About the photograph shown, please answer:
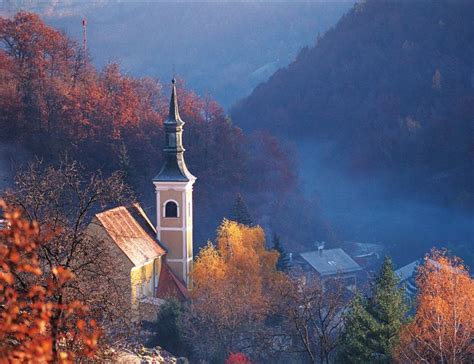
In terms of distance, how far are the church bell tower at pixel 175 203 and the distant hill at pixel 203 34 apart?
5963 centimetres

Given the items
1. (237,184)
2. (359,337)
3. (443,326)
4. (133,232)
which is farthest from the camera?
(237,184)

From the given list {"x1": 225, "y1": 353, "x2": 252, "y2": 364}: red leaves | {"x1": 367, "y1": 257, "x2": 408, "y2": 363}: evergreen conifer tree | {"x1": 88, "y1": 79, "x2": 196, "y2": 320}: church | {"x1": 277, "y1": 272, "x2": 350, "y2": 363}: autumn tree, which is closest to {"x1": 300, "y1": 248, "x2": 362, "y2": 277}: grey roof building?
{"x1": 88, "y1": 79, "x2": 196, "y2": 320}: church

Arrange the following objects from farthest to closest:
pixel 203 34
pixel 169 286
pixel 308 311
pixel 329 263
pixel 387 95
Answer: pixel 203 34, pixel 387 95, pixel 329 263, pixel 169 286, pixel 308 311

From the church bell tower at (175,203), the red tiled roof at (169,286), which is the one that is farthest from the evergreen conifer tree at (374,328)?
the church bell tower at (175,203)

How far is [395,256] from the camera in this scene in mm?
63906

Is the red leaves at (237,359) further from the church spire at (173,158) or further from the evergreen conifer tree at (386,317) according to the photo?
the church spire at (173,158)

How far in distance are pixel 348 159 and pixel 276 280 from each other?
4391 centimetres

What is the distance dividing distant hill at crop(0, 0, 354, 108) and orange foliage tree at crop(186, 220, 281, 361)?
60.7m

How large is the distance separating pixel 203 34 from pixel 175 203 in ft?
245

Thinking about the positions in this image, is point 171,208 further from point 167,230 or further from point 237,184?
point 237,184

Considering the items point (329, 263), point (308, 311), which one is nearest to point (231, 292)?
point (308, 311)

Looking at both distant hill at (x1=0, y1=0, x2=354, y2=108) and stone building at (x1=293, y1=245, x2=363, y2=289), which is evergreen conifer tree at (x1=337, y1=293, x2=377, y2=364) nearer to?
stone building at (x1=293, y1=245, x2=363, y2=289)

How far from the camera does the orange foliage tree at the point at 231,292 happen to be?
3259 cm

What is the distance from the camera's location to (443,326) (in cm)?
2406
